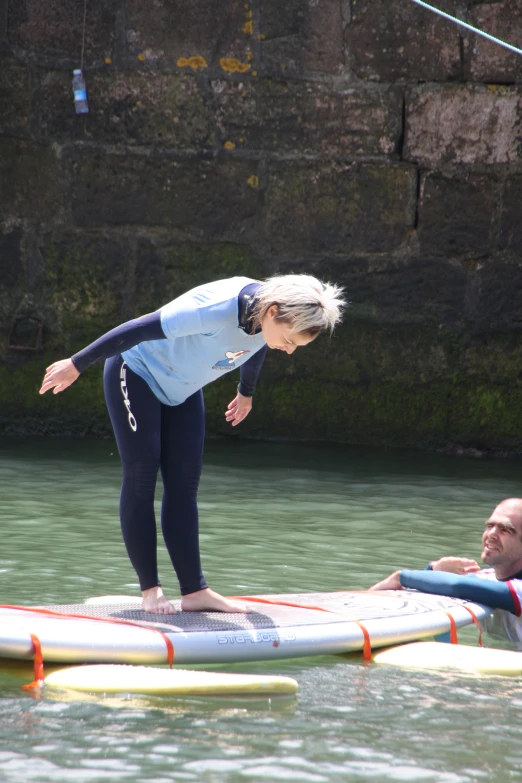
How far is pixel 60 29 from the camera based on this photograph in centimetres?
727

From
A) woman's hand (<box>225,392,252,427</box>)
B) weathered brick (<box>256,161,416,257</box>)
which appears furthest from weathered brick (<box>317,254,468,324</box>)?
woman's hand (<box>225,392,252,427</box>)

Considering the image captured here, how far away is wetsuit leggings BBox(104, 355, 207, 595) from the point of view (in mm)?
3701

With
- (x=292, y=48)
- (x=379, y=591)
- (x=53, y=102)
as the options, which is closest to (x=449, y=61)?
(x=292, y=48)

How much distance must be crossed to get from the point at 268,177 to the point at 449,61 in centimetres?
132

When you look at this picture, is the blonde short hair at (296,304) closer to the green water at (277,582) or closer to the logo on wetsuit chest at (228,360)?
the logo on wetsuit chest at (228,360)

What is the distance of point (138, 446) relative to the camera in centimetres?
370

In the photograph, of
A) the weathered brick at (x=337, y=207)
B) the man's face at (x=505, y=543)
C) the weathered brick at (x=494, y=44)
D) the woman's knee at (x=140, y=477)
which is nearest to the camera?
the woman's knee at (x=140, y=477)

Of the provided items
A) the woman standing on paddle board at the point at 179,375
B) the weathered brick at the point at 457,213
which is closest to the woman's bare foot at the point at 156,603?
the woman standing on paddle board at the point at 179,375

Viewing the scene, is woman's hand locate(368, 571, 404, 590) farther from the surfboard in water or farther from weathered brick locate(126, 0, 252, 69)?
weathered brick locate(126, 0, 252, 69)

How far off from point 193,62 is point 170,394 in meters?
4.08

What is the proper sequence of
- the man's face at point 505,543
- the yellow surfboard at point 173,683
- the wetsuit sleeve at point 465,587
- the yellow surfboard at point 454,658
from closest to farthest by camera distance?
the yellow surfboard at point 173,683
the yellow surfboard at point 454,658
the wetsuit sleeve at point 465,587
the man's face at point 505,543

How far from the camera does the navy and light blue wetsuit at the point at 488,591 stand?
13.2 ft

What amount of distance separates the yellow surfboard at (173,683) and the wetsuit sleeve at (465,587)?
112 centimetres

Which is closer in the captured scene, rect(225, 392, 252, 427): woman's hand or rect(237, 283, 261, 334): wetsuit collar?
rect(237, 283, 261, 334): wetsuit collar
